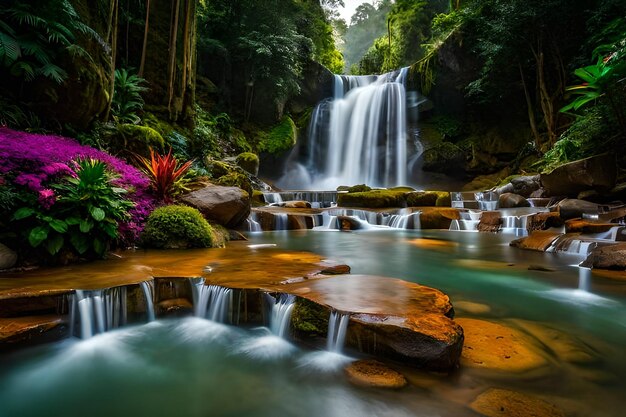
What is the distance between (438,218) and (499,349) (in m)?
8.40

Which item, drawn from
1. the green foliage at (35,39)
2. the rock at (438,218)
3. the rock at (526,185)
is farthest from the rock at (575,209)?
the green foliage at (35,39)

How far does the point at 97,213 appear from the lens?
4469 mm

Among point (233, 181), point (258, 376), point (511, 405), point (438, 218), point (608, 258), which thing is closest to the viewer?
point (511, 405)

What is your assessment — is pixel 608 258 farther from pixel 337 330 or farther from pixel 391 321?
pixel 337 330

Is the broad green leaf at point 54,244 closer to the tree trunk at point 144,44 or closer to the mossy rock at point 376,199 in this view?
the tree trunk at point 144,44

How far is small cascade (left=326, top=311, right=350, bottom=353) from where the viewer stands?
2631mm

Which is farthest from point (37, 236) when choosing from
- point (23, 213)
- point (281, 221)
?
point (281, 221)

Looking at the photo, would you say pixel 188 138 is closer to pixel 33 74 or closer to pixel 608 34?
pixel 33 74

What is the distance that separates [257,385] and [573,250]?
6.70m

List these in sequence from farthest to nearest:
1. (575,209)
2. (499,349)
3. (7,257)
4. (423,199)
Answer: (423,199), (575,209), (7,257), (499,349)

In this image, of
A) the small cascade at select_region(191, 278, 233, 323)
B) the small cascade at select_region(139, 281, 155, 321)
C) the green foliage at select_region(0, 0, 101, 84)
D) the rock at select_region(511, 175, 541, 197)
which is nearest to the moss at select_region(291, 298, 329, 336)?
the small cascade at select_region(191, 278, 233, 323)

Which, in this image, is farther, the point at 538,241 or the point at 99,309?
the point at 538,241

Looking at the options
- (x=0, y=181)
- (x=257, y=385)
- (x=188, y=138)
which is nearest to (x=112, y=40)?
(x=188, y=138)

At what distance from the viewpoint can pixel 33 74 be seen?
5457mm
